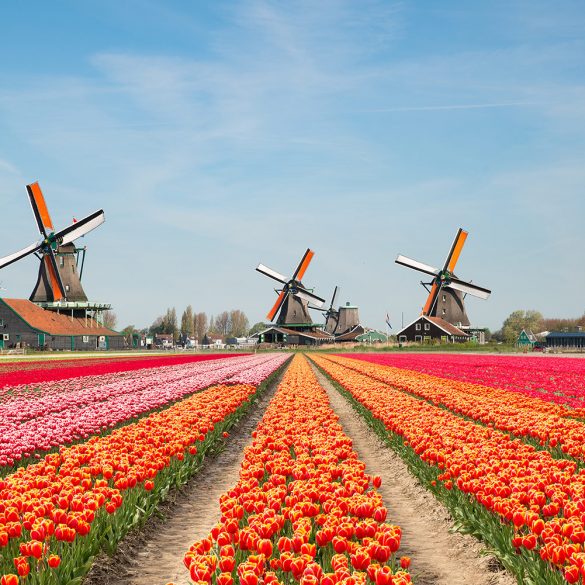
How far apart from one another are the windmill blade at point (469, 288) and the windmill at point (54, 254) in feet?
152

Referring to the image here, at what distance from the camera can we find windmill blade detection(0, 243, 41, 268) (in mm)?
77188

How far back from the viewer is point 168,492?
9.17 metres

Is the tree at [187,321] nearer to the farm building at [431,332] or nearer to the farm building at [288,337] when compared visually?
the farm building at [288,337]

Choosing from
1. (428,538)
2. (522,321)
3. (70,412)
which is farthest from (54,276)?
(522,321)

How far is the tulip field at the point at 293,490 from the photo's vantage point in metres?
4.99

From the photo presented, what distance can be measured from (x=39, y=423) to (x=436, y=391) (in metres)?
11.5

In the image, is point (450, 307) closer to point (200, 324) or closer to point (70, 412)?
point (70, 412)

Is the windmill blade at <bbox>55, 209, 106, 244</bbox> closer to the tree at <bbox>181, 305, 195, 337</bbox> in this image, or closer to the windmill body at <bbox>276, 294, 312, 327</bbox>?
the windmill body at <bbox>276, 294, 312, 327</bbox>

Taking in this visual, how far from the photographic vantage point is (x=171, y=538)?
769 centimetres

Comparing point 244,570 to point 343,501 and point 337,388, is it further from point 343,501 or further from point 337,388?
point 337,388

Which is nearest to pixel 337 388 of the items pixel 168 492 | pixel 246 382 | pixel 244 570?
pixel 246 382

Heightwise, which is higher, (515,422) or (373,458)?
(515,422)

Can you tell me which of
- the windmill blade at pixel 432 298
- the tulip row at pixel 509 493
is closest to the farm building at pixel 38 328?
the windmill blade at pixel 432 298

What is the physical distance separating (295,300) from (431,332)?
21.8m
